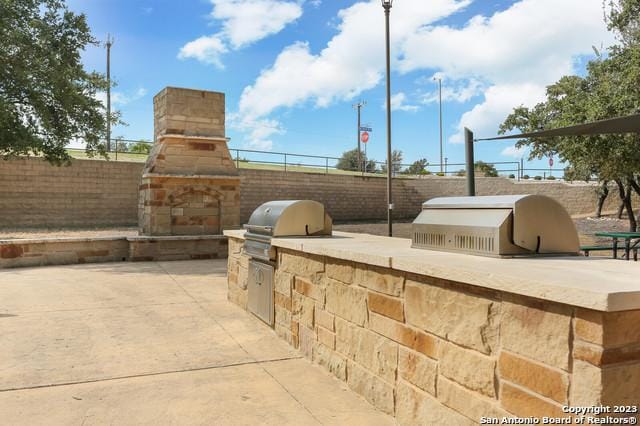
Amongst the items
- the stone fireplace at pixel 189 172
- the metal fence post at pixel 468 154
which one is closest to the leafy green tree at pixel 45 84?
the stone fireplace at pixel 189 172

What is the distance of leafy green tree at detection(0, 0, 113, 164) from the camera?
1377 centimetres

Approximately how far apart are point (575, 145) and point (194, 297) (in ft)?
36.1

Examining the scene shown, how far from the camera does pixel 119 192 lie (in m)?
23.2

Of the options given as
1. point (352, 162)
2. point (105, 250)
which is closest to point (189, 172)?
point (105, 250)

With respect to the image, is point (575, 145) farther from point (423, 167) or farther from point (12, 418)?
point (423, 167)

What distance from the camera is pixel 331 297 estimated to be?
148 inches

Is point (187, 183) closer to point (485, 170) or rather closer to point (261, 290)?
point (261, 290)

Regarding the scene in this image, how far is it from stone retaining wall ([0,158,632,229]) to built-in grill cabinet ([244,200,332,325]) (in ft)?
63.2

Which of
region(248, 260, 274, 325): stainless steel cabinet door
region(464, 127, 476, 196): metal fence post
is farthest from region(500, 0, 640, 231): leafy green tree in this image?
region(248, 260, 274, 325): stainless steel cabinet door

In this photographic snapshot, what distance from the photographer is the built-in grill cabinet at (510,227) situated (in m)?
2.83

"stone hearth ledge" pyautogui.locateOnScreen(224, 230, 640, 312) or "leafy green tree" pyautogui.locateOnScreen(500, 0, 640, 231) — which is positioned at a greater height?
"leafy green tree" pyautogui.locateOnScreen(500, 0, 640, 231)

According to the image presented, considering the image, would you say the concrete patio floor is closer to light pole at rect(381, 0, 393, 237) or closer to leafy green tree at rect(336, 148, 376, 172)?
light pole at rect(381, 0, 393, 237)

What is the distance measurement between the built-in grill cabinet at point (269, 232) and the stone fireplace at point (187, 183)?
6789 millimetres

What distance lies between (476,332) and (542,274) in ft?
1.41
